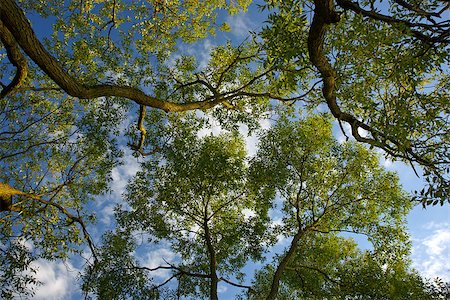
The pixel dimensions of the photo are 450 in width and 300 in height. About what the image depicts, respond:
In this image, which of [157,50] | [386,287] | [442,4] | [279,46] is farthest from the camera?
[386,287]

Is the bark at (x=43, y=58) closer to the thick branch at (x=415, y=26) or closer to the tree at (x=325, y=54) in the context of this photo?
the tree at (x=325, y=54)

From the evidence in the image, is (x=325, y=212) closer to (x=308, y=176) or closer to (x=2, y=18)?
(x=308, y=176)

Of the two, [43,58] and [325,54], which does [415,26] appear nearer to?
[325,54]

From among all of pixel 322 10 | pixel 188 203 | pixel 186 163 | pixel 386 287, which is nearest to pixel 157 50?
pixel 186 163

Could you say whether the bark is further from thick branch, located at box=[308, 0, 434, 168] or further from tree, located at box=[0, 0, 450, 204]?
thick branch, located at box=[308, 0, 434, 168]

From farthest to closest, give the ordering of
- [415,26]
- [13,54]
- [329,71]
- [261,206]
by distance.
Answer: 1. [261,206]
2. [329,71]
3. [13,54]
4. [415,26]

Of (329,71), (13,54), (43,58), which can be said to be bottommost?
(43,58)

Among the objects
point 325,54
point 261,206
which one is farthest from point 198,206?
point 325,54

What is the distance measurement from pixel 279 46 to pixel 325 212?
11.5 metres

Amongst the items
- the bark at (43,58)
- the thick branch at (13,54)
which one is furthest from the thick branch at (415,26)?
the thick branch at (13,54)

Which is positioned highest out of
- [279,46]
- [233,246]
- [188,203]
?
[188,203]

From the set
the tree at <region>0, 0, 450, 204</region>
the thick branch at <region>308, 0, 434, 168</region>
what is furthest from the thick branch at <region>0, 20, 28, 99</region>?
the thick branch at <region>308, 0, 434, 168</region>

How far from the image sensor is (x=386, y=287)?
588 inches

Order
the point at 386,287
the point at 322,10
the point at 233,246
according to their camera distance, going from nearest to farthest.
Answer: the point at 322,10, the point at 386,287, the point at 233,246
